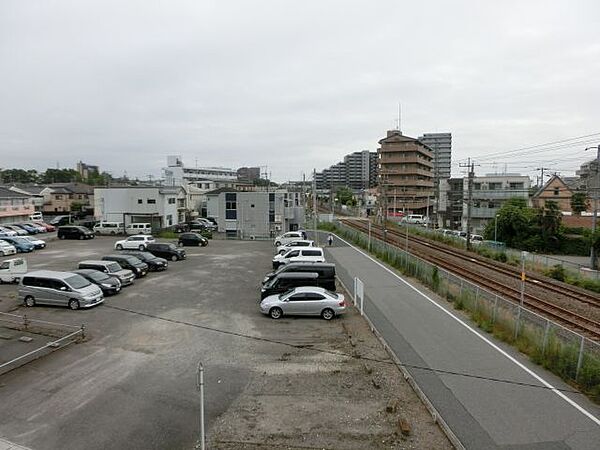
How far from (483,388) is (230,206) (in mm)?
44808

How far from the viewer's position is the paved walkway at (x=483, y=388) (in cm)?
841

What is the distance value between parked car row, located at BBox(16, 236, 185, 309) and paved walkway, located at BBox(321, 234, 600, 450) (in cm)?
1177

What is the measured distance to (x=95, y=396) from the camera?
10258 mm

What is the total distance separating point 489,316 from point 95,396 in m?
12.8

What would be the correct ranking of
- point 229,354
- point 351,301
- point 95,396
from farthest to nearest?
point 351,301 < point 229,354 < point 95,396

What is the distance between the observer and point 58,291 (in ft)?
59.7

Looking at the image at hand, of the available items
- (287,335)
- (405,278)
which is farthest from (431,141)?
(287,335)

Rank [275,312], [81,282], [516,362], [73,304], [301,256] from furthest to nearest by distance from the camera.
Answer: [301,256]
[81,282]
[73,304]
[275,312]
[516,362]

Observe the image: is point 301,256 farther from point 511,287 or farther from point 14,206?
point 14,206

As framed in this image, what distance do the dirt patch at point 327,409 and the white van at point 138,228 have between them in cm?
3877

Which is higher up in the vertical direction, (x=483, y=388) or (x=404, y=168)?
(x=404, y=168)

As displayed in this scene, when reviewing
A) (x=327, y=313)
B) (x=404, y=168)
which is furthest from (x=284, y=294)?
(x=404, y=168)

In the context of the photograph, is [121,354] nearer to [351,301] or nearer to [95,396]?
[95,396]

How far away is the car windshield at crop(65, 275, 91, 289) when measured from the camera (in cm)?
1842
